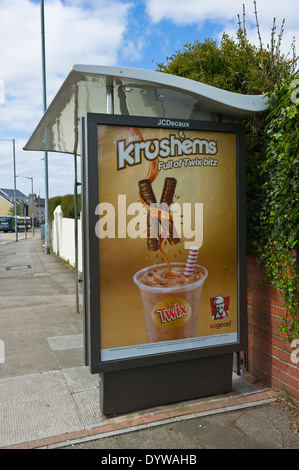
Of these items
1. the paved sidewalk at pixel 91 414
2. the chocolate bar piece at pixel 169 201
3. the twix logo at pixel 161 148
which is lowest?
the paved sidewalk at pixel 91 414

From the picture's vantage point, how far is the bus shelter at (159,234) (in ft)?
11.1

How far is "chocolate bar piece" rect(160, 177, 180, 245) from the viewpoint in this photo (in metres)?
3.62

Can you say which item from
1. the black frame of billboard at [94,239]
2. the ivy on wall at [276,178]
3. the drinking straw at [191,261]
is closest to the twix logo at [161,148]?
the black frame of billboard at [94,239]

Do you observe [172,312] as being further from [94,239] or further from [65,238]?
[65,238]

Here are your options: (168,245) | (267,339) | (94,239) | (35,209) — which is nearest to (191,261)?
(168,245)

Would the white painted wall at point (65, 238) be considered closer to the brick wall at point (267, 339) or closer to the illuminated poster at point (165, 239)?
the brick wall at point (267, 339)

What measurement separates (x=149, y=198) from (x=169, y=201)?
20 centimetres

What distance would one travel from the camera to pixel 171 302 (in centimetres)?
366

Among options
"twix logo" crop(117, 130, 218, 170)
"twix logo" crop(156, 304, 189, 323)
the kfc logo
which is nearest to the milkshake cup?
"twix logo" crop(156, 304, 189, 323)

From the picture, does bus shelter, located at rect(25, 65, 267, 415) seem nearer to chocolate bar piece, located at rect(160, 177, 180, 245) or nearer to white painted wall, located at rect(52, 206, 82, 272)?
chocolate bar piece, located at rect(160, 177, 180, 245)

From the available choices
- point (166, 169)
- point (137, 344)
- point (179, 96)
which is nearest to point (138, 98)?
point (179, 96)

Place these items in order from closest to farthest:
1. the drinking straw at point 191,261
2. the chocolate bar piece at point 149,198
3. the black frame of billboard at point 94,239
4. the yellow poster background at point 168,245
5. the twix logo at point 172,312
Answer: the black frame of billboard at point 94,239 → the yellow poster background at point 168,245 → the chocolate bar piece at point 149,198 → the twix logo at point 172,312 → the drinking straw at point 191,261

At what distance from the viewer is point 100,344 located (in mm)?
3434

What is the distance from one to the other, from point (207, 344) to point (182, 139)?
193 cm
